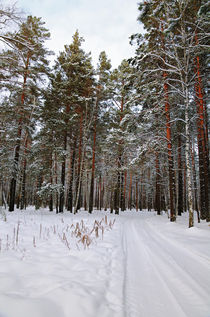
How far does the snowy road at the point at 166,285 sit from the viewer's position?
172 cm

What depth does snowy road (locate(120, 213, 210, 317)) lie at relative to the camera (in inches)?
67.7

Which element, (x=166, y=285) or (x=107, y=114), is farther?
(x=107, y=114)

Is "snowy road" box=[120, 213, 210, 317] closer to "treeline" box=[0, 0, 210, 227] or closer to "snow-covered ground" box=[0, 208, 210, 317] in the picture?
"snow-covered ground" box=[0, 208, 210, 317]

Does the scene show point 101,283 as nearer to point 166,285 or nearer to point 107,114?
point 166,285

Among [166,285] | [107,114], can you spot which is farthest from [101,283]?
[107,114]

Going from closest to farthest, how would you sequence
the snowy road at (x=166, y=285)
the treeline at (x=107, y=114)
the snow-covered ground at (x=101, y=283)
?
the snow-covered ground at (x=101, y=283)
the snowy road at (x=166, y=285)
the treeline at (x=107, y=114)

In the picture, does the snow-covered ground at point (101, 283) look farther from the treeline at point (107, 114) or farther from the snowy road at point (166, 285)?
the treeline at point (107, 114)

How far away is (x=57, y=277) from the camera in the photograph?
89.4 inches

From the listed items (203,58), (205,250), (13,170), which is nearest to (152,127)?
(203,58)

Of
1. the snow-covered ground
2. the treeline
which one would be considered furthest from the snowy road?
the treeline

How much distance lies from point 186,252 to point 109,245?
206 centimetres

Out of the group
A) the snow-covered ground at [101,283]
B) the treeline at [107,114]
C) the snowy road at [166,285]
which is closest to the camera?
the snow-covered ground at [101,283]

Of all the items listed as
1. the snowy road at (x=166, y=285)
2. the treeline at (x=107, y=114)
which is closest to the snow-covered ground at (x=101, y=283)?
the snowy road at (x=166, y=285)

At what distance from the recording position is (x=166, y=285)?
2232 millimetres
